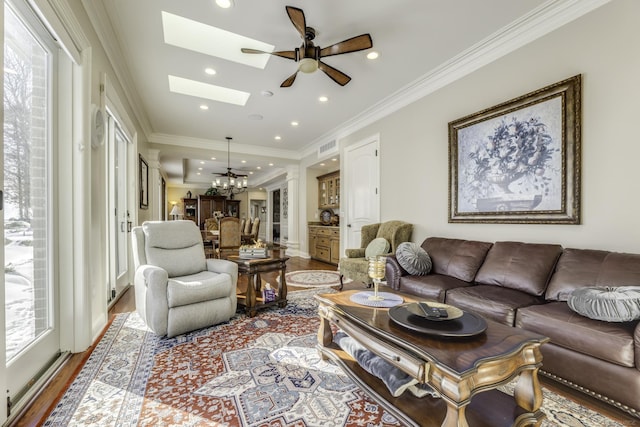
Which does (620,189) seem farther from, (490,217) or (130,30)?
(130,30)

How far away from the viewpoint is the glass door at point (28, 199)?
153 centimetres

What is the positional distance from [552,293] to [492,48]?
2.39 meters

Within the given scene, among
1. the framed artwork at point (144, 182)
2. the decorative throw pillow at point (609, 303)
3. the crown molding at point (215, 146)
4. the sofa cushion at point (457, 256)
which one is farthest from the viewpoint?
the crown molding at point (215, 146)

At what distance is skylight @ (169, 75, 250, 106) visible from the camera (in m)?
3.94

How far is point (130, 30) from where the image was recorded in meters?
2.65

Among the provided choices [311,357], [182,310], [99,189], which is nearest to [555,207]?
[311,357]

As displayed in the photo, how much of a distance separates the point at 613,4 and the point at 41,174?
4271 millimetres

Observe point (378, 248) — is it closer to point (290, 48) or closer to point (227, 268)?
point (227, 268)

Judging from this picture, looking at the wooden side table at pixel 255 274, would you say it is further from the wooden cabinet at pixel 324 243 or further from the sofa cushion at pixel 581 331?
the wooden cabinet at pixel 324 243

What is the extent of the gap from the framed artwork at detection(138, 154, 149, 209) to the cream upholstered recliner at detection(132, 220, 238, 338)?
2474mm

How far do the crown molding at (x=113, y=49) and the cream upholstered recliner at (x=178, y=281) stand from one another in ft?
5.82

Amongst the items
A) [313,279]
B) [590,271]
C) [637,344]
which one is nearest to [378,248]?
[313,279]

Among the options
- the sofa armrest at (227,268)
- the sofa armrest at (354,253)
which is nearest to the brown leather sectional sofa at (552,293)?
→ the sofa armrest at (354,253)

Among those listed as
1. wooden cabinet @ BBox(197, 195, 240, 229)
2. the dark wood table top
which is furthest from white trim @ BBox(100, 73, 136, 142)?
wooden cabinet @ BBox(197, 195, 240, 229)
